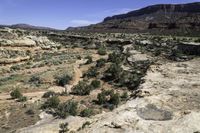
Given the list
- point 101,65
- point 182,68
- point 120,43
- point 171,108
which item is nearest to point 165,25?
point 120,43

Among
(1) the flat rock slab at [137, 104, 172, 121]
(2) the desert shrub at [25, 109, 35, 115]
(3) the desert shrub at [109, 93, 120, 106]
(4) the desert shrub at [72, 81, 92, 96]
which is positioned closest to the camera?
(1) the flat rock slab at [137, 104, 172, 121]

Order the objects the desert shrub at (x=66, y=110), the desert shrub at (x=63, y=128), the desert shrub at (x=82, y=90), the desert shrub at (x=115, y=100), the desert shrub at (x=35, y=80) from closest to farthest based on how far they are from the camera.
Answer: the desert shrub at (x=63, y=128), the desert shrub at (x=66, y=110), the desert shrub at (x=115, y=100), the desert shrub at (x=82, y=90), the desert shrub at (x=35, y=80)

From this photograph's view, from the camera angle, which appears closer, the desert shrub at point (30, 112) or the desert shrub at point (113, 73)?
the desert shrub at point (30, 112)

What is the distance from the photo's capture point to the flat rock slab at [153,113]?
696 inches

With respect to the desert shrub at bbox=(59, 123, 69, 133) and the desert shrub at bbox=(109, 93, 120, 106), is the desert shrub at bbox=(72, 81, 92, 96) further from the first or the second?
the desert shrub at bbox=(59, 123, 69, 133)

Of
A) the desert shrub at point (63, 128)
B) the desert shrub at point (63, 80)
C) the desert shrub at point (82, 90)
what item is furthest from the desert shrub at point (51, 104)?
the desert shrub at point (63, 80)

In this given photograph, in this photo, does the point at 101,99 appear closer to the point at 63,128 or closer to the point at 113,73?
the point at 63,128

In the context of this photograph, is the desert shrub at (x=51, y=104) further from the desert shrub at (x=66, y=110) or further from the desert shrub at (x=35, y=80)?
the desert shrub at (x=35, y=80)

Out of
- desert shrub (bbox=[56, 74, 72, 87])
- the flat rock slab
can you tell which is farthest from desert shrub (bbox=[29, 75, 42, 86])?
the flat rock slab

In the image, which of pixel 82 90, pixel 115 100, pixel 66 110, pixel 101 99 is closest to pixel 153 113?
pixel 66 110

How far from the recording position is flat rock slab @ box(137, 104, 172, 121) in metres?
17.7

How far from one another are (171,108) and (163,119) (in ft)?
4.95

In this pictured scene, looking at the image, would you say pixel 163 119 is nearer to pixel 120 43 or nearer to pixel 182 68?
pixel 182 68

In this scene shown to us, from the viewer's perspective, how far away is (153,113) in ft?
60.0
